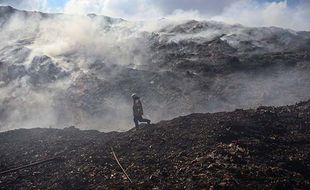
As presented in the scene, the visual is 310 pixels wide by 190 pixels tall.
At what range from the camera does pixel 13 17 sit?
34.7 m

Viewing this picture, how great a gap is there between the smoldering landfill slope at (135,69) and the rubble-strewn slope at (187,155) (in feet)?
16.2

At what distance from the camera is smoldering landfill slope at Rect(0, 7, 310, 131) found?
21.7 metres

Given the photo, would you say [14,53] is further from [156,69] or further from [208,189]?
[208,189]

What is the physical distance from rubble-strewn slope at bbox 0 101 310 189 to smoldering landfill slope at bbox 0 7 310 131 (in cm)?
494

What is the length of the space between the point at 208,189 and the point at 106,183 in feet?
10.2

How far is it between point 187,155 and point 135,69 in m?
15.0

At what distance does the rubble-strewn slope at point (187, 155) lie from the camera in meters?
9.77

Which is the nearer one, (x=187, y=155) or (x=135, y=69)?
(x=187, y=155)

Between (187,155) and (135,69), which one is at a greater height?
(135,69)

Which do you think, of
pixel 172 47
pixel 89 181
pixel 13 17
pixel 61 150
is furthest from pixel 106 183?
pixel 13 17

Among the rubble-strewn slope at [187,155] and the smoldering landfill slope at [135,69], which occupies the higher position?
the smoldering landfill slope at [135,69]

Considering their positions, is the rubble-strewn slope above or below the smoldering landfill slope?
below

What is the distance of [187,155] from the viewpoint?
11695mm

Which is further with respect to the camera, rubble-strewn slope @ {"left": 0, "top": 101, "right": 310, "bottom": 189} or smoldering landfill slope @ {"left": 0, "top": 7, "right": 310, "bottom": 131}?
smoldering landfill slope @ {"left": 0, "top": 7, "right": 310, "bottom": 131}
